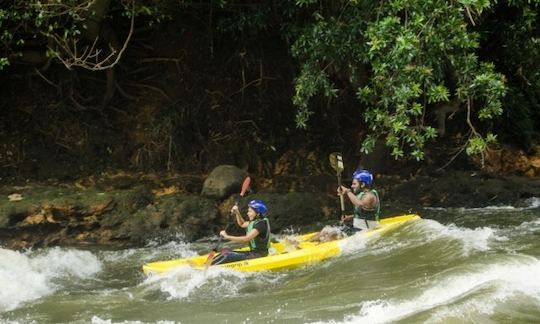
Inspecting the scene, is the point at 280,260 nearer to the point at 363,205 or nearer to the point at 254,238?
the point at 254,238

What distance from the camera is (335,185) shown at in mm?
10039

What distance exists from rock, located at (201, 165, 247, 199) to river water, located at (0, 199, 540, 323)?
135 cm

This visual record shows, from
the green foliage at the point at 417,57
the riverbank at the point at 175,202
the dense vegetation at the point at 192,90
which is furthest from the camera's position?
the dense vegetation at the point at 192,90

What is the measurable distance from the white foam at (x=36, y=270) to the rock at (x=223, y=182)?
2152 millimetres

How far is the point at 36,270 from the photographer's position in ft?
23.1

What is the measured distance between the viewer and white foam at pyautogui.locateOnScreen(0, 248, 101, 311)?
6184 mm

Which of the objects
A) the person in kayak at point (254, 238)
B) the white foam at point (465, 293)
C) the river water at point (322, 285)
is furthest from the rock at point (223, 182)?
the white foam at point (465, 293)

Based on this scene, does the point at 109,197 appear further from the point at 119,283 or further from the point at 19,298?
the point at 19,298

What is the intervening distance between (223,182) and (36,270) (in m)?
Answer: 3.13

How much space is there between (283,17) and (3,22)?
3924 mm

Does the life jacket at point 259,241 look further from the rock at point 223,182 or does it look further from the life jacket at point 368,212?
the rock at point 223,182

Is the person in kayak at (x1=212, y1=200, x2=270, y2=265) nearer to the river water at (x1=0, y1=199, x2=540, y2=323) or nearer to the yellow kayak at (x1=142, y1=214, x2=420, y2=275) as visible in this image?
the yellow kayak at (x1=142, y1=214, x2=420, y2=275)

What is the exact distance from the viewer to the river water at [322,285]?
15.2 ft

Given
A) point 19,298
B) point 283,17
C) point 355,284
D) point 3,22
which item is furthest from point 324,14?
point 19,298
